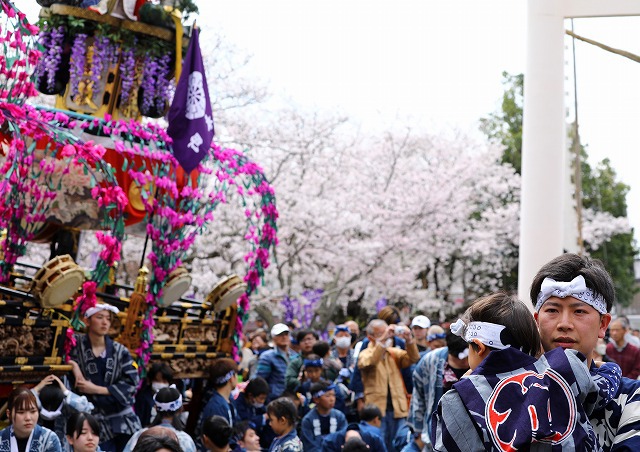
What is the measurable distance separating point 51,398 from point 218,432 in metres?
1.47

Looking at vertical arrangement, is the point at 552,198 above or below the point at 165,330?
above

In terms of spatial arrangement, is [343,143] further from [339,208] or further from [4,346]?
[4,346]

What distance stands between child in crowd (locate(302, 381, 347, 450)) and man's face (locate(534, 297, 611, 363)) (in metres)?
5.68

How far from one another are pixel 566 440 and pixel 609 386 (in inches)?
16.6

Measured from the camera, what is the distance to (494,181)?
90.5 feet

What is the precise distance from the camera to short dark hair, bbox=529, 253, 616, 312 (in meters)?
2.96

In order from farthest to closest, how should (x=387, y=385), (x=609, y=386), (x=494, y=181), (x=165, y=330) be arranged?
(x=494, y=181) → (x=165, y=330) → (x=387, y=385) → (x=609, y=386)

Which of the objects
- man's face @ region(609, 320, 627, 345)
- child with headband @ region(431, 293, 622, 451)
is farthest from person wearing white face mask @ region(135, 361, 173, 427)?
child with headband @ region(431, 293, 622, 451)

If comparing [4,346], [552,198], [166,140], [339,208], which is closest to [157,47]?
[166,140]

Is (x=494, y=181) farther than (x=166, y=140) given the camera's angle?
Yes

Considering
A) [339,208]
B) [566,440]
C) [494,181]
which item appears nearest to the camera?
[566,440]

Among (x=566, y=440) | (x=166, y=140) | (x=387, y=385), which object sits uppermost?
(x=166, y=140)

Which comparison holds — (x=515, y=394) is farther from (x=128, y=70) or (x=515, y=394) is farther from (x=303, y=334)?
(x=128, y=70)

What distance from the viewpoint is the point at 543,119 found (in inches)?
338
